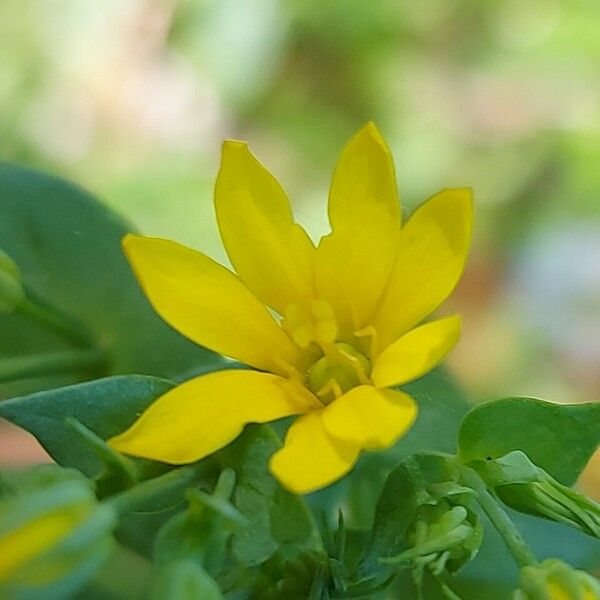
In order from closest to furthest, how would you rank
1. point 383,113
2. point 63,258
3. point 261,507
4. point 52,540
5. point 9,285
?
1. point 52,540
2. point 261,507
3. point 9,285
4. point 63,258
5. point 383,113

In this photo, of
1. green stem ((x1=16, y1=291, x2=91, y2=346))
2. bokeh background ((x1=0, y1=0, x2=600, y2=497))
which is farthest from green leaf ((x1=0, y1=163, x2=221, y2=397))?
bokeh background ((x1=0, y1=0, x2=600, y2=497))

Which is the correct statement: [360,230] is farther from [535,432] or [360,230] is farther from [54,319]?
[54,319]

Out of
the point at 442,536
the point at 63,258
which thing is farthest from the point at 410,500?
the point at 63,258

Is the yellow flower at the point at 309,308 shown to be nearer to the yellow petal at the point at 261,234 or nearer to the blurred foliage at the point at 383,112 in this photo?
the yellow petal at the point at 261,234

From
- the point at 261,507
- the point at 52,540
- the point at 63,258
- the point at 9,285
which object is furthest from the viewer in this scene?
the point at 63,258

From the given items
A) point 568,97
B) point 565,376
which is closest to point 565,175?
point 568,97

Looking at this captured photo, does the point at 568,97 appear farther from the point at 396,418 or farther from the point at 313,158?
the point at 396,418
